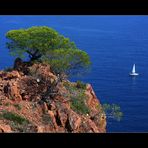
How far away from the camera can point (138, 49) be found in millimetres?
11906

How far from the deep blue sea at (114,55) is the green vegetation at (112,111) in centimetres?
10

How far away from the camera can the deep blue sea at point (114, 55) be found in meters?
9.28

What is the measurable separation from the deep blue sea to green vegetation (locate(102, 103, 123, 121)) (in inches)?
4.0

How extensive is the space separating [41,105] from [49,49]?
120cm

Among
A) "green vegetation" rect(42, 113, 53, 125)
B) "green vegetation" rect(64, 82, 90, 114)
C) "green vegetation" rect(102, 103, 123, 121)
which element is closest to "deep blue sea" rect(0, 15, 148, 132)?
"green vegetation" rect(102, 103, 123, 121)

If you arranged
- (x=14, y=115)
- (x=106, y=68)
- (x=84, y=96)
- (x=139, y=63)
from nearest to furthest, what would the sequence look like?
(x=14, y=115), (x=84, y=96), (x=106, y=68), (x=139, y=63)

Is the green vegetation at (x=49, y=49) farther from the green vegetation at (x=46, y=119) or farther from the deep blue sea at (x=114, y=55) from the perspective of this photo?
the green vegetation at (x=46, y=119)

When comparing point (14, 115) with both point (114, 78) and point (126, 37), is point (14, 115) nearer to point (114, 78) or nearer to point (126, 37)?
point (114, 78)

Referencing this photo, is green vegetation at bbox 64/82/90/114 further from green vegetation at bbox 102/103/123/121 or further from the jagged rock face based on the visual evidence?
green vegetation at bbox 102/103/123/121

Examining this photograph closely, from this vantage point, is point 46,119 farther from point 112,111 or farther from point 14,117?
point 112,111

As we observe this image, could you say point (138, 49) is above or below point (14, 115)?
above

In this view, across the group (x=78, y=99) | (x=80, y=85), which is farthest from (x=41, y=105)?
(x=80, y=85)
